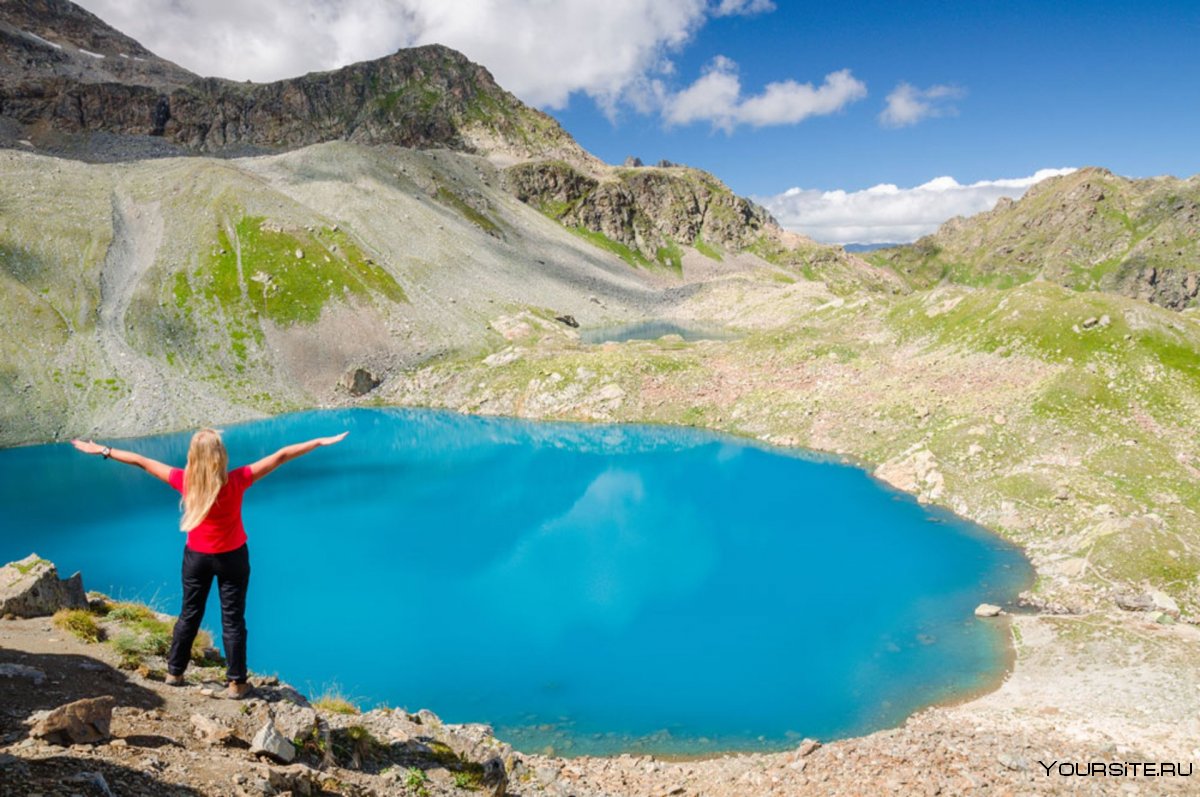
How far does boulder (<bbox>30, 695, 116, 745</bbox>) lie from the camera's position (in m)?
7.79

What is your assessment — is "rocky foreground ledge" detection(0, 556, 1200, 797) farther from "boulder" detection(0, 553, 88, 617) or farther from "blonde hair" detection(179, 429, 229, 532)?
"blonde hair" detection(179, 429, 229, 532)

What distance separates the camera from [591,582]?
35406 millimetres

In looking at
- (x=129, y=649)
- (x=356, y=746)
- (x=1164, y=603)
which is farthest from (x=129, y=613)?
(x=1164, y=603)

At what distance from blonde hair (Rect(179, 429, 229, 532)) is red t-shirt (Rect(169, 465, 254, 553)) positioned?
108 millimetres

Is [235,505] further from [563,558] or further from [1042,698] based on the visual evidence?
[563,558]

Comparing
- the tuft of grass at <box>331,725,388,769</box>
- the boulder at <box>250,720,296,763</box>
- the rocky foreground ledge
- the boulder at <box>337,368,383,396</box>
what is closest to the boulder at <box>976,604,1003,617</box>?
the rocky foreground ledge

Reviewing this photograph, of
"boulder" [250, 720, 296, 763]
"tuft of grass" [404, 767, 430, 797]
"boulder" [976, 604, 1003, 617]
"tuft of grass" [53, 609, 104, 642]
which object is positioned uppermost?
"tuft of grass" [53, 609, 104, 642]

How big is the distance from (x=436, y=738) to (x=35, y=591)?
28.7 feet

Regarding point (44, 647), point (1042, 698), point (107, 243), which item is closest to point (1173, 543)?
point (1042, 698)

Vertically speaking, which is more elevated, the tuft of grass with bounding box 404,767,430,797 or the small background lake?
the small background lake

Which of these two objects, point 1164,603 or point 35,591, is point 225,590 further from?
point 1164,603

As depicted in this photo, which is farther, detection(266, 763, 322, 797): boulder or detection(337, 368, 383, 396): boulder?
detection(337, 368, 383, 396): boulder

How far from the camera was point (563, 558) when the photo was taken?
39156mm

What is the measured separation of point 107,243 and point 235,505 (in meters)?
109
